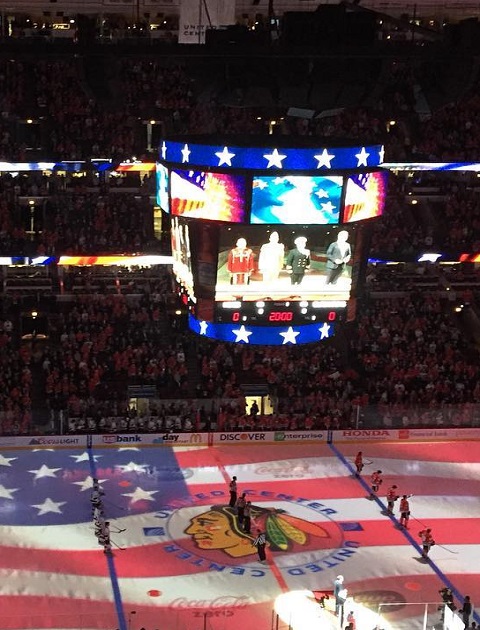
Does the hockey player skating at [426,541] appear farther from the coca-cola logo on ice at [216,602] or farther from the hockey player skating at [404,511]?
the coca-cola logo on ice at [216,602]

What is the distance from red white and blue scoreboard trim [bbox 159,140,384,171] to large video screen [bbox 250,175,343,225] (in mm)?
239

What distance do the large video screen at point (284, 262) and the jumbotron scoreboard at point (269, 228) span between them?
21 millimetres

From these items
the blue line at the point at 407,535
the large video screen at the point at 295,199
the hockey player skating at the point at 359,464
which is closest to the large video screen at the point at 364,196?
the large video screen at the point at 295,199

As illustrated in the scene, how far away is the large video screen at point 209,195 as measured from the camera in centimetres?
2056

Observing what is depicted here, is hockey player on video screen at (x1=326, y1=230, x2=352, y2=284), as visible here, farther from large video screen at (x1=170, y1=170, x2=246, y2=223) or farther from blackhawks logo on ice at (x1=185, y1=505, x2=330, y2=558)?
blackhawks logo on ice at (x1=185, y1=505, x2=330, y2=558)

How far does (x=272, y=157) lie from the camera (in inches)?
802

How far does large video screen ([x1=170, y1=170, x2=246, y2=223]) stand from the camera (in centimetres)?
2056

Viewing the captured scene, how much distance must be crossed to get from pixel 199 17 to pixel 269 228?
443 centimetres

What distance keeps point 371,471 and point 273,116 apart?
15.3 m

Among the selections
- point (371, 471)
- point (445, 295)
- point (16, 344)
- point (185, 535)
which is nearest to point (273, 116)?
point (445, 295)

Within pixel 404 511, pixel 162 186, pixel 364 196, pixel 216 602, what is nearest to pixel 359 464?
pixel 404 511

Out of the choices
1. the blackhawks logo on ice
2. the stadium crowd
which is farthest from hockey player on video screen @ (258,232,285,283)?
the stadium crowd

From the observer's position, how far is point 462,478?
93.2ft

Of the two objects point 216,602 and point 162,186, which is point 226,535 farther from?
point 162,186
